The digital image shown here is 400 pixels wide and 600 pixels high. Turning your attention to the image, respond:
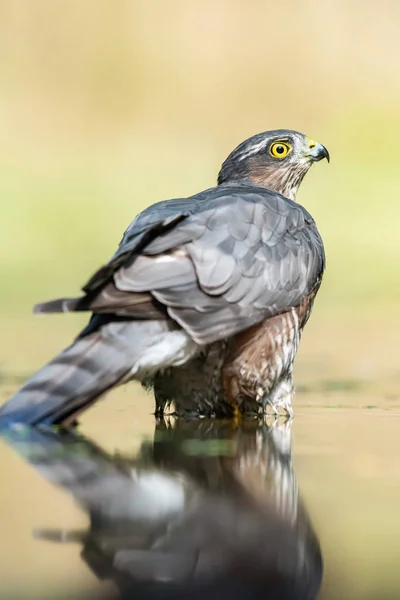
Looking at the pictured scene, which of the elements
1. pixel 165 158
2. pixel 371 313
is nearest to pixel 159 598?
pixel 371 313

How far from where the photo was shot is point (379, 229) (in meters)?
17.1

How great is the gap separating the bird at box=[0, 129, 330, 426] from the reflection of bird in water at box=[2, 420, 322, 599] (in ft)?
0.97

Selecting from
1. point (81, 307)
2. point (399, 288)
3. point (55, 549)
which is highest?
point (81, 307)

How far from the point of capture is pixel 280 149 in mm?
7551

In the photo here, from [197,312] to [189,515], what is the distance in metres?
1.85

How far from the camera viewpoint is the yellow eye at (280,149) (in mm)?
7508

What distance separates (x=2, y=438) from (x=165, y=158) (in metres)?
15.1

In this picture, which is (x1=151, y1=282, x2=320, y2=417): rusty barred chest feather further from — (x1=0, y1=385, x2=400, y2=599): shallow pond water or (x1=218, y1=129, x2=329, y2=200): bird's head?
(x1=218, y1=129, x2=329, y2=200): bird's head

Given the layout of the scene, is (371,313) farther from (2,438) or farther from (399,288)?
(2,438)

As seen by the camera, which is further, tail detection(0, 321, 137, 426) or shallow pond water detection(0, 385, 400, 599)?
tail detection(0, 321, 137, 426)

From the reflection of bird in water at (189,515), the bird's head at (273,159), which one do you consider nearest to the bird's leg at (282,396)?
the reflection of bird in water at (189,515)

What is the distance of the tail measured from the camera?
4.69m

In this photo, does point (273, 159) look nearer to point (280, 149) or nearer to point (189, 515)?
point (280, 149)

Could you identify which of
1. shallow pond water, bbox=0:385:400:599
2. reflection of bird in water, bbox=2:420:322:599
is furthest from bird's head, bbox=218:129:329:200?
reflection of bird in water, bbox=2:420:322:599
